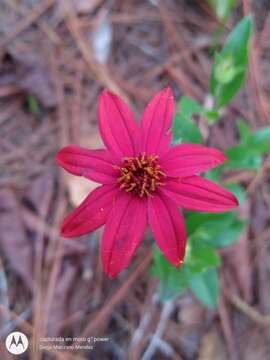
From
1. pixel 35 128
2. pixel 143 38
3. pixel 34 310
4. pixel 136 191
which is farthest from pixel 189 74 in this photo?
pixel 34 310

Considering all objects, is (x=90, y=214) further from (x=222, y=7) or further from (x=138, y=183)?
(x=222, y=7)

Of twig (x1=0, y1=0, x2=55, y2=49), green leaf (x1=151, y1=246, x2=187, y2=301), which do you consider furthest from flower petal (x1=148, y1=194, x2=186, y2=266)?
twig (x1=0, y1=0, x2=55, y2=49)

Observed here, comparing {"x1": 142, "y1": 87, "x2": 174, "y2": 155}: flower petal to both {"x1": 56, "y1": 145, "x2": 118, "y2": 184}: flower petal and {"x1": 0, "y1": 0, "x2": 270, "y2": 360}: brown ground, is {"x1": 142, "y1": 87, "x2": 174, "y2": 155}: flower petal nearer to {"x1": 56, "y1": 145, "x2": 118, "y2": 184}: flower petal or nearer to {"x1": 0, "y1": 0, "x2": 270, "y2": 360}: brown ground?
{"x1": 56, "y1": 145, "x2": 118, "y2": 184}: flower petal

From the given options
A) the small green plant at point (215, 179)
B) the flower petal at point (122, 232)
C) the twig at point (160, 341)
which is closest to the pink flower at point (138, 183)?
the flower petal at point (122, 232)

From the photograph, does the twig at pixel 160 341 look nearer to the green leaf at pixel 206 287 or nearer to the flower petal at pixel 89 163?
the green leaf at pixel 206 287

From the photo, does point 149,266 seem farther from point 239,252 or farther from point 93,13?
point 93,13

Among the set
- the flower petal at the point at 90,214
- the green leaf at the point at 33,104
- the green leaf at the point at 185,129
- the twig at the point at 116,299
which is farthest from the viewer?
the green leaf at the point at 33,104

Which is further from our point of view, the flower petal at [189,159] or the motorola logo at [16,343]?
the motorola logo at [16,343]
